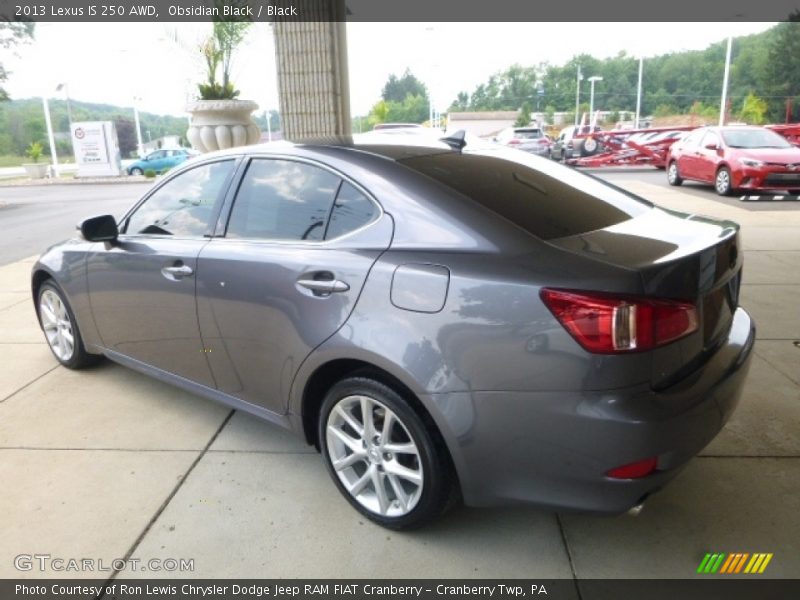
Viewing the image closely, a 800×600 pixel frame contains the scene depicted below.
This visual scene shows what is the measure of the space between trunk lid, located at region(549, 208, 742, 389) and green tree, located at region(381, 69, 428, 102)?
306 feet

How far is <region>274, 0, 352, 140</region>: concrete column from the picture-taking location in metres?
7.88

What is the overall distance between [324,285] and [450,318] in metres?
0.63

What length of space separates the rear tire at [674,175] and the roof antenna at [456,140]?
1395 centimetres

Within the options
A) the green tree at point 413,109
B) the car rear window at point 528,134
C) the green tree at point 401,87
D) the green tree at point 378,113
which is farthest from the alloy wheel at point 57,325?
the green tree at point 401,87

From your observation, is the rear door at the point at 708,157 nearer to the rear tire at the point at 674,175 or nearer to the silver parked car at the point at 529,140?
the rear tire at the point at 674,175

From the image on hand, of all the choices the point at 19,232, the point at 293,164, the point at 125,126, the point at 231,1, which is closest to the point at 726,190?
the point at 231,1

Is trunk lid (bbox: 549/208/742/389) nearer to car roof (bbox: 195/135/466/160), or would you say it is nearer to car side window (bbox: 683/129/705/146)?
car roof (bbox: 195/135/466/160)

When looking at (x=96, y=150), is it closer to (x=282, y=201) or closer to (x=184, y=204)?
(x=184, y=204)

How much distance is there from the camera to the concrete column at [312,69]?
25.8 feet

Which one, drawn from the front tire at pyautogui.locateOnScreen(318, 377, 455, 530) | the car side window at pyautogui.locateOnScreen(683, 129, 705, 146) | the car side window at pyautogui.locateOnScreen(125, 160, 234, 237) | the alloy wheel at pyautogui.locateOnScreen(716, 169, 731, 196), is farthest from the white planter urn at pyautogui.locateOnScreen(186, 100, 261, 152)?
the car side window at pyautogui.locateOnScreen(683, 129, 705, 146)

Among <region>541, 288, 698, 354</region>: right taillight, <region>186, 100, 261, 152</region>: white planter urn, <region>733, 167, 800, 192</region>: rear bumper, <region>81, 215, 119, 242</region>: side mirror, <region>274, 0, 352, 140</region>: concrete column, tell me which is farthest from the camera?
<region>733, 167, 800, 192</region>: rear bumper

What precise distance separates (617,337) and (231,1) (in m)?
8.78

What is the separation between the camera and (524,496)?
2.21 meters

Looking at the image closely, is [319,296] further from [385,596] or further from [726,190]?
[726,190]
